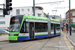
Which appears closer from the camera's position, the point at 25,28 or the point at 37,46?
the point at 37,46

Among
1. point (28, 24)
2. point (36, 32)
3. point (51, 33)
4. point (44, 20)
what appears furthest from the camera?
point (51, 33)

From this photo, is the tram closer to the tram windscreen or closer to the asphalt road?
the tram windscreen

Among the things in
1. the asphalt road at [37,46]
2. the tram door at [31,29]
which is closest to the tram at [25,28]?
the tram door at [31,29]

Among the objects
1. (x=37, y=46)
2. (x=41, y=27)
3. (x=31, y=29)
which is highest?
(x=41, y=27)

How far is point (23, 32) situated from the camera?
53.4 ft

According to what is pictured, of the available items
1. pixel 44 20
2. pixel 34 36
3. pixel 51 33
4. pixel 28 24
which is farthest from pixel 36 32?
pixel 51 33

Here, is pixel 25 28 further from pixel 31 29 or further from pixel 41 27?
pixel 41 27

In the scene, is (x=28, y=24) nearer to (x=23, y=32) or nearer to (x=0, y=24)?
(x=23, y=32)

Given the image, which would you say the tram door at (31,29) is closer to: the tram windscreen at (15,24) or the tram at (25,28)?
the tram at (25,28)

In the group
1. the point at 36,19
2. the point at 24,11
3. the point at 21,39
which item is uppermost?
the point at 24,11

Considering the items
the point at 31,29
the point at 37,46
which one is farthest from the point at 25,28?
the point at 37,46

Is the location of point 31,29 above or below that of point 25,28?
below

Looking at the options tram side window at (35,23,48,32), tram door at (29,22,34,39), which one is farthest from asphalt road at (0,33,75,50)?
tram side window at (35,23,48,32)

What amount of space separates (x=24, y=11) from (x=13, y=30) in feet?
165
